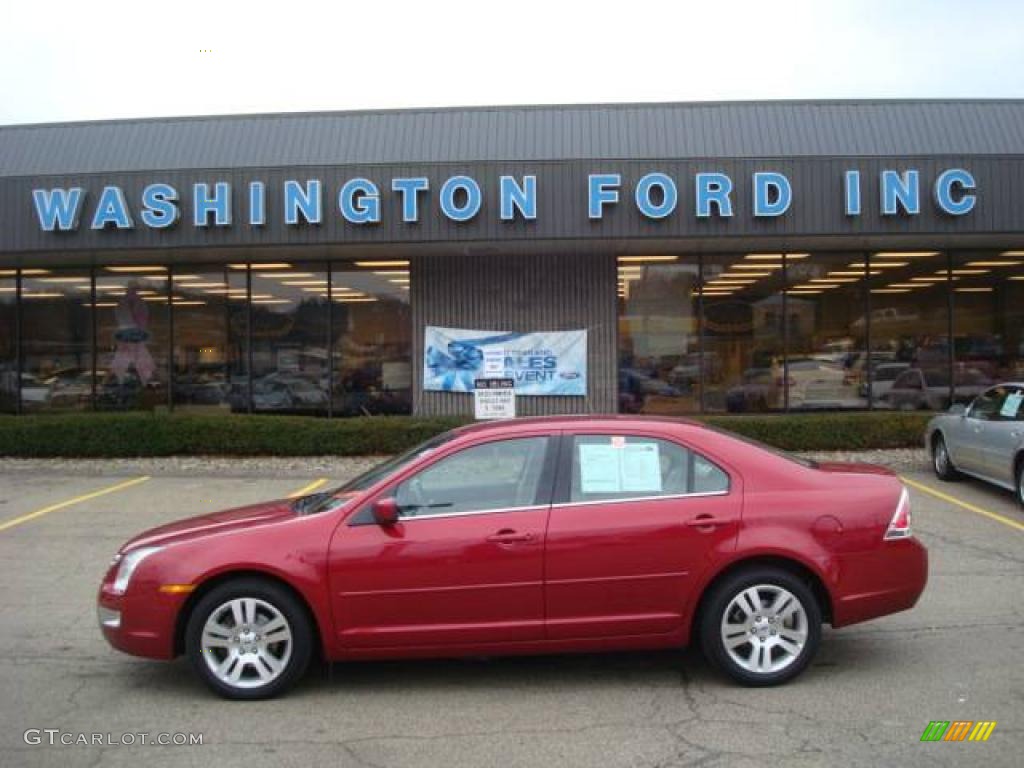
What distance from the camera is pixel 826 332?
656 inches

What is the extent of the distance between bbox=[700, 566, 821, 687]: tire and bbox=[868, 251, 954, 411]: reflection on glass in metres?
12.6

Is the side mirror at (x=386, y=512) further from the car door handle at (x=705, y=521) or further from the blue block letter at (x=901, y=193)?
the blue block letter at (x=901, y=193)

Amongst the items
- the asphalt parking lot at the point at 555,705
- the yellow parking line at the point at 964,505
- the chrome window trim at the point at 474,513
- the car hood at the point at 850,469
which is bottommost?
the asphalt parking lot at the point at 555,705

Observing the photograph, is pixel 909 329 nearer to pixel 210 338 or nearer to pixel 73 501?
pixel 210 338

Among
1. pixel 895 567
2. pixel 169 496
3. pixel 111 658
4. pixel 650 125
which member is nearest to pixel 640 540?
pixel 895 567

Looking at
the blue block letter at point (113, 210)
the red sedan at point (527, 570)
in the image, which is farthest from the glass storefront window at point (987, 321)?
the blue block letter at point (113, 210)

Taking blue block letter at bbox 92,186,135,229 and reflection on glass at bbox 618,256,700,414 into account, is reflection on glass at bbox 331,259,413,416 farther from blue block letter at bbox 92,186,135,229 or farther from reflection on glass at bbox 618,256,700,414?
reflection on glass at bbox 618,256,700,414

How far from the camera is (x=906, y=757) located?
417cm

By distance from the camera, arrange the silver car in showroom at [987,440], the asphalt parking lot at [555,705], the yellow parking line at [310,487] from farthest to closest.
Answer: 1. the yellow parking line at [310,487]
2. the silver car in showroom at [987,440]
3. the asphalt parking lot at [555,705]

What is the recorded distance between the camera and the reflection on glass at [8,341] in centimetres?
1797

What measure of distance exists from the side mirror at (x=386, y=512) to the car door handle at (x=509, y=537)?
0.50m

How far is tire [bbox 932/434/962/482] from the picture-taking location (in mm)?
12156

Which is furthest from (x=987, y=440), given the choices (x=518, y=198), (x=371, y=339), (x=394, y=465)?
(x=371, y=339)

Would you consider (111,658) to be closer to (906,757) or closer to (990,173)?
(906,757)
